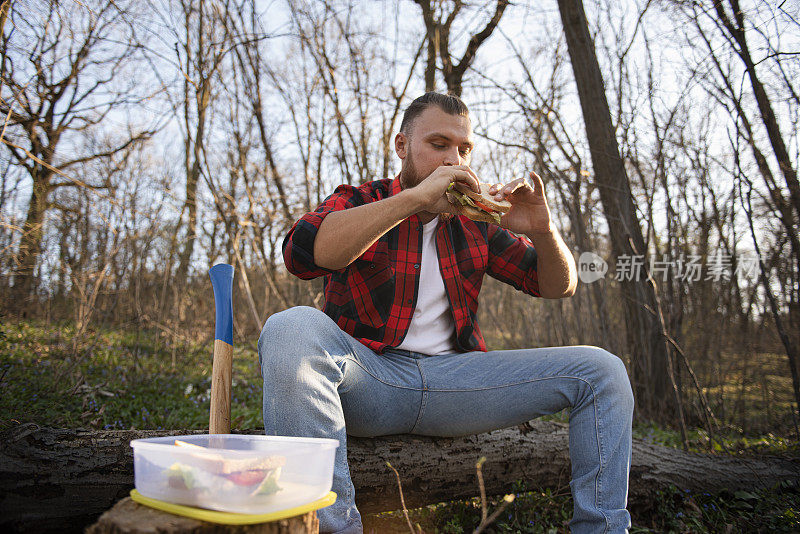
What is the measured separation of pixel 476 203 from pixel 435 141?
0.41 m

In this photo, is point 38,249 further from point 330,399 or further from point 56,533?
point 330,399

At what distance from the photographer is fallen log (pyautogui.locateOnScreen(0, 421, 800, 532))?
1513 mm

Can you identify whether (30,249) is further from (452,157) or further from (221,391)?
(452,157)

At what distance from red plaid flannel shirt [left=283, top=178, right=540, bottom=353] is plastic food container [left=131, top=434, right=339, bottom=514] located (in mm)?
803

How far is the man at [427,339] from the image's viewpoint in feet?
4.80

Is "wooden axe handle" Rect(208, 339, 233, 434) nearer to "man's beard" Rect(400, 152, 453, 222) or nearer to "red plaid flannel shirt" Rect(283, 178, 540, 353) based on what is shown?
"red plaid flannel shirt" Rect(283, 178, 540, 353)

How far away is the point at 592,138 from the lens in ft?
15.3

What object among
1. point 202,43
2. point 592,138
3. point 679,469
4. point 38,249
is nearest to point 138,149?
point 38,249

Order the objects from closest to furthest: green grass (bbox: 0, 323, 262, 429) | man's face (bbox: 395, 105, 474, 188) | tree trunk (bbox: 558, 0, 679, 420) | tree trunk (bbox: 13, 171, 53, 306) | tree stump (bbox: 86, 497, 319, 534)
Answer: tree stump (bbox: 86, 497, 319, 534), man's face (bbox: 395, 105, 474, 188), green grass (bbox: 0, 323, 262, 429), tree trunk (bbox: 558, 0, 679, 420), tree trunk (bbox: 13, 171, 53, 306)

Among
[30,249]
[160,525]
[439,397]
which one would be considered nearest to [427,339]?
[439,397]

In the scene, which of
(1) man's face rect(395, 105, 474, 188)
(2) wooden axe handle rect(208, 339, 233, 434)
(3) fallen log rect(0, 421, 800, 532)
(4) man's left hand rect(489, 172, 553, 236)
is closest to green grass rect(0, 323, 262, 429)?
(3) fallen log rect(0, 421, 800, 532)

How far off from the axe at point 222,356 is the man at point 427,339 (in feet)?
0.61

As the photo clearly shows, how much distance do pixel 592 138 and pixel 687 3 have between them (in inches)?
48.1

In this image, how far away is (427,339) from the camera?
2.00 meters
